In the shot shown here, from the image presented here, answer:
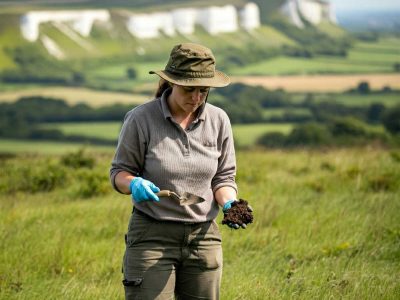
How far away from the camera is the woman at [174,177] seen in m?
4.04

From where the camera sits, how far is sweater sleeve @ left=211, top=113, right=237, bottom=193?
4.29m

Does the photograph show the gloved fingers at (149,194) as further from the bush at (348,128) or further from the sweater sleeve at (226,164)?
the bush at (348,128)

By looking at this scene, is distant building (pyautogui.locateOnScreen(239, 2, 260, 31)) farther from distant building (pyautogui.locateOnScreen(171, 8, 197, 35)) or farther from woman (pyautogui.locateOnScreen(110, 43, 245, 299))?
woman (pyautogui.locateOnScreen(110, 43, 245, 299))

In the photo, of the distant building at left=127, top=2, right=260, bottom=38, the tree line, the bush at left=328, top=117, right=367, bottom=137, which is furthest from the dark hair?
the distant building at left=127, top=2, right=260, bottom=38

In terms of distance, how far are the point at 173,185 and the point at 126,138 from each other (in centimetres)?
33

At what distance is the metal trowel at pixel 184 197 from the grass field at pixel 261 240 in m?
1.36

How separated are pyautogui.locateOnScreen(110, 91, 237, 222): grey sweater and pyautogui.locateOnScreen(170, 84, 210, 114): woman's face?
0.06m

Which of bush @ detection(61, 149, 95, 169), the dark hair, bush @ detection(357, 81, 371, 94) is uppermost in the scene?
the dark hair

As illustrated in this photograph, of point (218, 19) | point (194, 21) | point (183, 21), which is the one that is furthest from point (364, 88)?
point (218, 19)

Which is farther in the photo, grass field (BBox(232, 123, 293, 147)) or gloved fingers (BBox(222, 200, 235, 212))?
grass field (BBox(232, 123, 293, 147))

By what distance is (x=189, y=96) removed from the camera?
4.06 meters

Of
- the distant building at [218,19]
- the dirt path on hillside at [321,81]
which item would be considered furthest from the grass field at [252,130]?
the distant building at [218,19]

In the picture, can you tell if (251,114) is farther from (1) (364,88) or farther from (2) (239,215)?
(2) (239,215)

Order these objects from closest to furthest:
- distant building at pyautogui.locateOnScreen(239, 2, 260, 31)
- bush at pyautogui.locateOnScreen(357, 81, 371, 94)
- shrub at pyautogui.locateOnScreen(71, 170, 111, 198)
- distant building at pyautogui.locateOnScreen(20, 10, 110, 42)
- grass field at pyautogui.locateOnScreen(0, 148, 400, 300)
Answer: grass field at pyautogui.locateOnScreen(0, 148, 400, 300) < shrub at pyautogui.locateOnScreen(71, 170, 111, 198) < bush at pyautogui.locateOnScreen(357, 81, 371, 94) < distant building at pyautogui.locateOnScreen(20, 10, 110, 42) < distant building at pyautogui.locateOnScreen(239, 2, 260, 31)
